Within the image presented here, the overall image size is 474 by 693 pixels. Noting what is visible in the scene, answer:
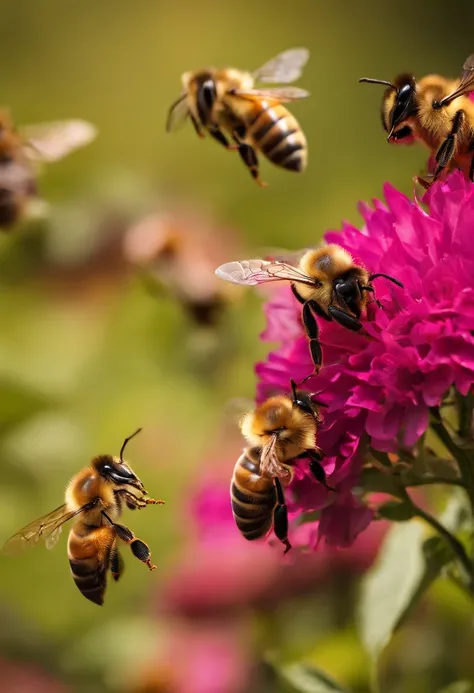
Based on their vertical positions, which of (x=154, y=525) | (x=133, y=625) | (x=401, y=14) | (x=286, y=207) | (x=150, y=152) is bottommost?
(x=133, y=625)

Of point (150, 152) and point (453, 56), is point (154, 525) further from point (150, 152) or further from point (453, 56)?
point (453, 56)

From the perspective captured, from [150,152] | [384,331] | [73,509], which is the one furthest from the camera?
[150,152]

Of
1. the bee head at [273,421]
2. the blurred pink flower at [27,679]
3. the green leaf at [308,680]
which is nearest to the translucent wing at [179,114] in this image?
the bee head at [273,421]

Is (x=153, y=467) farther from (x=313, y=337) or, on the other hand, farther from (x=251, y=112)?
(x=313, y=337)

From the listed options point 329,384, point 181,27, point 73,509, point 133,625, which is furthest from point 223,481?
point 181,27

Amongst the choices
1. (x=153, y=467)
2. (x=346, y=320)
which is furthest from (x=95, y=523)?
(x=153, y=467)

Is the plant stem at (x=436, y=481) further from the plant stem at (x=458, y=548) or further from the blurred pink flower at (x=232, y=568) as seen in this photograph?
the blurred pink flower at (x=232, y=568)
